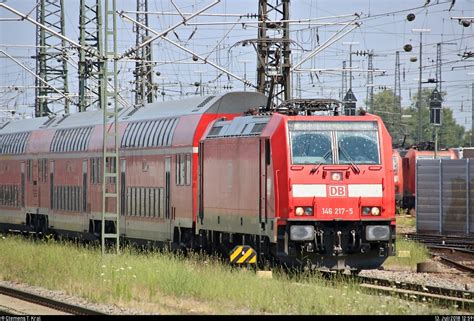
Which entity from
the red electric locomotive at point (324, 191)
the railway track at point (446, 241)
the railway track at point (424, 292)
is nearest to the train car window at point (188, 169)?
the red electric locomotive at point (324, 191)

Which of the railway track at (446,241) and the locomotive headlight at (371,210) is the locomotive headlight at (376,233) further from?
the railway track at (446,241)

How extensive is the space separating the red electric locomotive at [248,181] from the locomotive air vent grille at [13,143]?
22.0ft

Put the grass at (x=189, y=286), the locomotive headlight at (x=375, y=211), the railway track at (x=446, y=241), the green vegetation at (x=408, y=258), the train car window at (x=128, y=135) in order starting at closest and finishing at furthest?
the grass at (x=189, y=286), the locomotive headlight at (x=375, y=211), the green vegetation at (x=408, y=258), the train car window at (x=128, y=135), the railway track at (x=446, y=241)

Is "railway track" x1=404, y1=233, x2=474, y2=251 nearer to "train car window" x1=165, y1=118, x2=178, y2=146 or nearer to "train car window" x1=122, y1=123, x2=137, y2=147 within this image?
"train car window" x1=122, y1=123, x2=137, y2=147

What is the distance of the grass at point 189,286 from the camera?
17422mm

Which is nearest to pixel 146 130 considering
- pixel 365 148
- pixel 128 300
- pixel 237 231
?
pixel 237 231

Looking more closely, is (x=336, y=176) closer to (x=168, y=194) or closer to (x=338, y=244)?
(x=338, y=244)

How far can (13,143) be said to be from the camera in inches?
1708

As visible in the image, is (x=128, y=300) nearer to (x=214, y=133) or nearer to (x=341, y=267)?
(x=341, y=267)

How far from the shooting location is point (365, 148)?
2281 centimetres

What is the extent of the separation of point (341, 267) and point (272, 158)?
2.37 meters

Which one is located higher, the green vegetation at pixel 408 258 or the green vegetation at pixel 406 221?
the green vegetation at pixel 408 258

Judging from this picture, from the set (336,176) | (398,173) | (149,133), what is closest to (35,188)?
(149,133)

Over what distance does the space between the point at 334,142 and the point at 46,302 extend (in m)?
6.24
